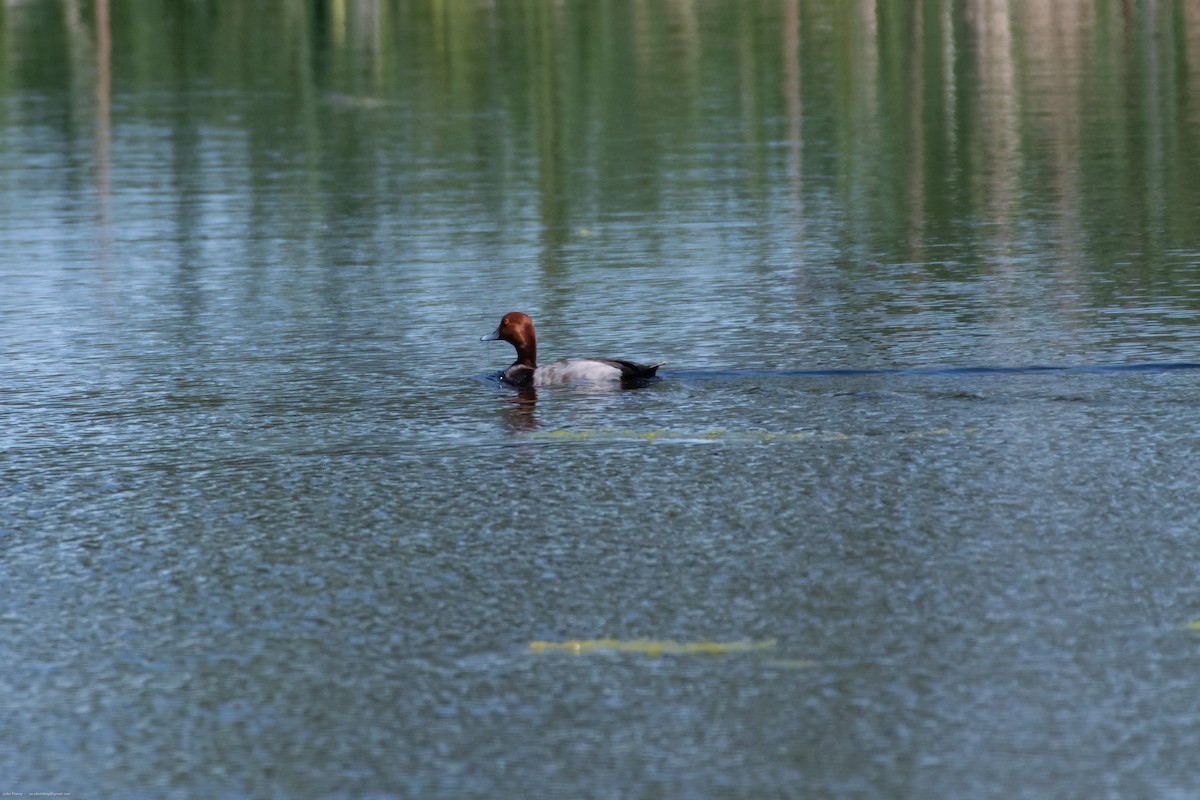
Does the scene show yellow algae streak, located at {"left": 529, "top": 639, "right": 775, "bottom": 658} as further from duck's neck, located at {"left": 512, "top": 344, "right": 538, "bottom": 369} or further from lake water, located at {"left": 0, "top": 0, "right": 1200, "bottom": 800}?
duck's neck, located at {"left": 512, "top": 344, "right": 538, "bottom": 369}

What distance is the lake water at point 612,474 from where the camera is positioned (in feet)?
24.8

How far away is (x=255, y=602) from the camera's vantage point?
9391 mm

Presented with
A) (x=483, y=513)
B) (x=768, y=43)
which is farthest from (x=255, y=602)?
(x=768, y=43)

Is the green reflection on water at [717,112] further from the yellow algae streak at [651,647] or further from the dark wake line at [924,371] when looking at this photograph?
the yellow algae streak at [651,647]

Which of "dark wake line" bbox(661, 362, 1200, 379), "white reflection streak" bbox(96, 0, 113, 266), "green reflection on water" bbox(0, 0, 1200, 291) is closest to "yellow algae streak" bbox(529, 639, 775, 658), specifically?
"dark wake line" bbox(661, 362, 1200, 379)

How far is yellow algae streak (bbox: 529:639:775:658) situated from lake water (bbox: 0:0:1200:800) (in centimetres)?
2

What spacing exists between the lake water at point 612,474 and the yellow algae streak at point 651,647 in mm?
19

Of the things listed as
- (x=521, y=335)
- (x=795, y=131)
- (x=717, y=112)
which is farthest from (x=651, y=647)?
(x=717, y=112)

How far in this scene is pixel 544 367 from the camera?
48.5 ft

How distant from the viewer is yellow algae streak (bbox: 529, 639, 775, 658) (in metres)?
8.41

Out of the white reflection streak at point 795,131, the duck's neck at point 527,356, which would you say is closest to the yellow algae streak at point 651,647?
the duck's neck at point 527,356

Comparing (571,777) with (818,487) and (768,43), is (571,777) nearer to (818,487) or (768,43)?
(818,487)

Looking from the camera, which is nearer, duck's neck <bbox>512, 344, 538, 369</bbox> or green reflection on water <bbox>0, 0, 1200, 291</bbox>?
duck's neck <bbox>512, 344, 538, 369</bbox>

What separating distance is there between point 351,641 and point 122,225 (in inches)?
644
